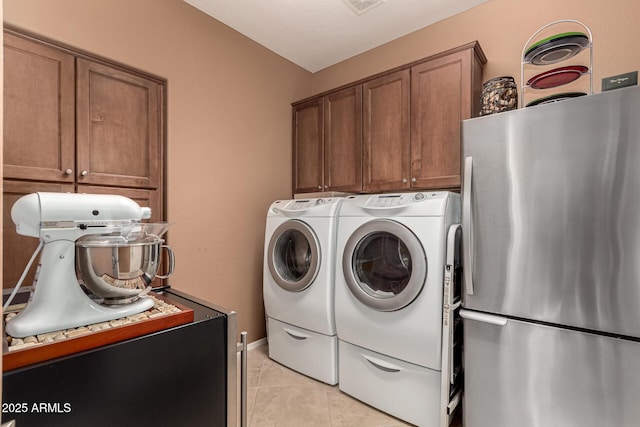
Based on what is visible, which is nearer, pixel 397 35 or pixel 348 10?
pixel 348 10

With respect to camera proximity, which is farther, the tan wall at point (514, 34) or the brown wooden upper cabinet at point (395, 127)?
the brown wooden upper cabinet at point (395, 127)

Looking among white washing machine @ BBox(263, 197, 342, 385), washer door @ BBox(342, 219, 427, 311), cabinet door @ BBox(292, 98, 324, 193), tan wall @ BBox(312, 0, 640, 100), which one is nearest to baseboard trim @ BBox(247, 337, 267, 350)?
white washing machine @ BBox(263, 197, 342, 385)

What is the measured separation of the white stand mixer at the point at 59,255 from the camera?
0.84m

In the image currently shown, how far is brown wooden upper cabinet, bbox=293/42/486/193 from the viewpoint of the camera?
6.79 ft

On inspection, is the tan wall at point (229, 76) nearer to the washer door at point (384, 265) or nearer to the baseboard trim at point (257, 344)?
the baseboard trim at point (257, 344)

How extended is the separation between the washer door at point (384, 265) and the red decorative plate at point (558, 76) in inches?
43.4

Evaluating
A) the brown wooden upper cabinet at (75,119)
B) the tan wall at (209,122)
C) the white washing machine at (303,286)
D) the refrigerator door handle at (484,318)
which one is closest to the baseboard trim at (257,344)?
the tan wall at (209,122)

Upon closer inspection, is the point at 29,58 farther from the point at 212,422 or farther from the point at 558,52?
the point at 558,52

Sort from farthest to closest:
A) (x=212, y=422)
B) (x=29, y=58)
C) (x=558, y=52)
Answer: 1. (x=558, y=52)
2. (x=29, y=58)
3. (x=212, y=422)

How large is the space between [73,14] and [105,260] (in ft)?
5.43

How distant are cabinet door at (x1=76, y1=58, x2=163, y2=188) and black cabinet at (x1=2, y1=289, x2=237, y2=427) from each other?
118 cm

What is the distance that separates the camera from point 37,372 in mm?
730

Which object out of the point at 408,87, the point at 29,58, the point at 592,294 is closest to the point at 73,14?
the point at 29,58

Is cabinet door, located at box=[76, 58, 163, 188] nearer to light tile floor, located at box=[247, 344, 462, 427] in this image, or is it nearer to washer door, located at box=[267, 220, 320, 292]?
washer door, located at box=[267, 220, 320, 292]
